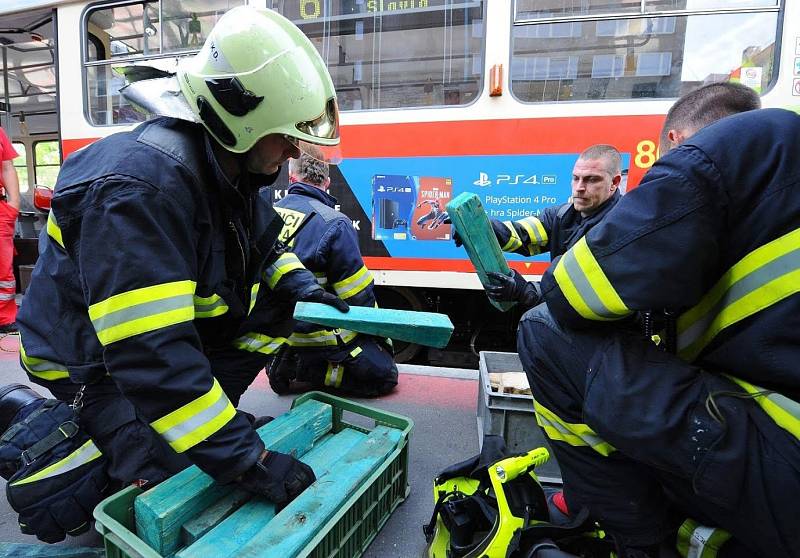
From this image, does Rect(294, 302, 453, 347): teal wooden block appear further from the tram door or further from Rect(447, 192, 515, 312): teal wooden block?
the tram door

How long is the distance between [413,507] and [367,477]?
17.3 inches

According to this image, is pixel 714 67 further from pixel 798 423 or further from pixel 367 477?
pixel 367 477

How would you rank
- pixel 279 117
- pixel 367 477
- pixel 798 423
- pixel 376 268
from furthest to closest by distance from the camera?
pixel 376 268 → pixel 367 477 → pixel 279 117 → pixel 798 423

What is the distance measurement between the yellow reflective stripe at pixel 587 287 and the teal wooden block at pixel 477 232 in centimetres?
93

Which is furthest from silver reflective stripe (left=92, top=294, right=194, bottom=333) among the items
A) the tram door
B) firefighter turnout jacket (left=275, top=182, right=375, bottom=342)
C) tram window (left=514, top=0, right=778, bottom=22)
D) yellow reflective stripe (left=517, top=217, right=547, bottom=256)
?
the tram door

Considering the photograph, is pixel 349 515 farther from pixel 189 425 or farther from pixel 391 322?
pixel 391 322

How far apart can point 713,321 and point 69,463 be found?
6.28 ft

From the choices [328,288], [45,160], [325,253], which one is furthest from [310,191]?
[45,160]

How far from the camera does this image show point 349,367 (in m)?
2.72

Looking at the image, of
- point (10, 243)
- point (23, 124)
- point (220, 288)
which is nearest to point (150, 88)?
point (220, 288)

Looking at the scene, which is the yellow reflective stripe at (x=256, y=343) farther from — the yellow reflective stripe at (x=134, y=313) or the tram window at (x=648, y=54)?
the tram window at (x=648, y=54)

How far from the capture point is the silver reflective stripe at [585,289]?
1096mm

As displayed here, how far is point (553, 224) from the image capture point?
2912mm

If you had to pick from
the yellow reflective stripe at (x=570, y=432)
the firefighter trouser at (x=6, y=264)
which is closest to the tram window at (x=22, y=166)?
the firefighter trouser at (x=6, y=264)
